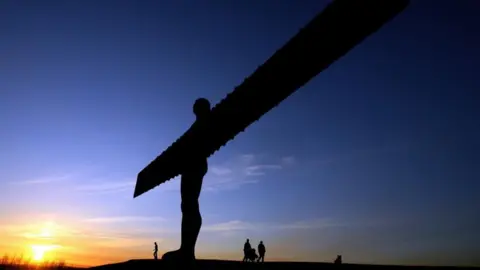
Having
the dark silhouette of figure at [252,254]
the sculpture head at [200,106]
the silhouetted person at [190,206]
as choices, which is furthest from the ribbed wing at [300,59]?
the dark silhouette of figure at [252,254]

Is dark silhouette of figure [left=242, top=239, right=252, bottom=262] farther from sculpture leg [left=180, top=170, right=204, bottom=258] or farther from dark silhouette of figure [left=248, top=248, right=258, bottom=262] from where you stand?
sculpture leg [left=180, top=170, right=204, bottom=258]

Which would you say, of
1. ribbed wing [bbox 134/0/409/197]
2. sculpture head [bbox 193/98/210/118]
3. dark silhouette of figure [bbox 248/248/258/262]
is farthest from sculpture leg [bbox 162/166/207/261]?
dark silhouette of figure [bbox 248/248/258/262]

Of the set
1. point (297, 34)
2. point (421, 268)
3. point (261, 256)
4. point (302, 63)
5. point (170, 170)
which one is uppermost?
point (297, 34)

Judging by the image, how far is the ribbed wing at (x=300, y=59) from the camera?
1.66 m

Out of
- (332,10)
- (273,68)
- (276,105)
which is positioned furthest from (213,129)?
(332,10)

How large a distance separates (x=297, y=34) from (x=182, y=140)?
5.56ft

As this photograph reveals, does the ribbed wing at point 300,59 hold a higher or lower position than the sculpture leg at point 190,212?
higher

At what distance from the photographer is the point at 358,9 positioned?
1661 mm

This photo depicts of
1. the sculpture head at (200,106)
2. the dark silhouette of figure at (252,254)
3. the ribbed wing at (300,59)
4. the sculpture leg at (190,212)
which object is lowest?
the dark silhouette of figure at (252,254)

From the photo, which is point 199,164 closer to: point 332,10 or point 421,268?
point 332,10

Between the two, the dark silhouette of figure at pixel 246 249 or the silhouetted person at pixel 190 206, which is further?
the dark silhouette of figure at pixel 246 249

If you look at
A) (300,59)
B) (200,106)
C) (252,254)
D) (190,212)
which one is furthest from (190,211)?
(252,254)

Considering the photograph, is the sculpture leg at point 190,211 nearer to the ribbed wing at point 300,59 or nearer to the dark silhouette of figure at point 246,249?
the ribbed wing at point 300,59

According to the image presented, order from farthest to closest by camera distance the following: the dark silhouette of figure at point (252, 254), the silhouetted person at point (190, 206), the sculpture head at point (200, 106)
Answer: the dark silhouette of figure at point (252, 254) → the sculpture head at point (200, 106) → the silhouetted person at point (190, 206)
